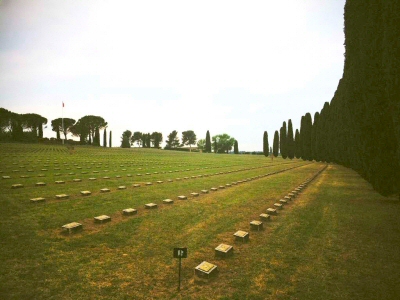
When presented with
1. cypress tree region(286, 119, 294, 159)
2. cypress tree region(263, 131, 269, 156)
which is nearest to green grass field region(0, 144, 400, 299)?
cypress tree region(286, 119, 294, 159)

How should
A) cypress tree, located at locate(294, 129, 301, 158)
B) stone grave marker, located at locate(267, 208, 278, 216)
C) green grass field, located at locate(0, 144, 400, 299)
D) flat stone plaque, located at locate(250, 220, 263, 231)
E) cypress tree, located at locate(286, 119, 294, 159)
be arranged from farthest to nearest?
1. cypress tree, located at locate(286, 119, 294, 159)
2. cypress tree, located at locate(294, 129, 301, 158)
3. stone grave marker, located at locate(267, 208, 278, 216)
4. flat stone plaque, located at locate(250, 220, 263, 231)
5. green grass field, located at locate(0, 144, 400, 299)

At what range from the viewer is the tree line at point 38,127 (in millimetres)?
52750

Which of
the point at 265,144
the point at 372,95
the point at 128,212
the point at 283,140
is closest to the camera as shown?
the point at 128,212

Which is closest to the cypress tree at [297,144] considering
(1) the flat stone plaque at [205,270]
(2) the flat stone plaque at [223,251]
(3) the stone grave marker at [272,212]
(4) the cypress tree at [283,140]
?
(4) the cypress tree at [283,140]

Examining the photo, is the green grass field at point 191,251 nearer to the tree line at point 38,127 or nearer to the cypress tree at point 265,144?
the tree line at point 38,127

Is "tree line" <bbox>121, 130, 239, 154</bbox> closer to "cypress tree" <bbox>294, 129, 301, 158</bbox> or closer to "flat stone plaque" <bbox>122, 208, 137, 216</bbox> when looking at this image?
"cypress tree" <bbox>294, 129, 301, 158</bbox>

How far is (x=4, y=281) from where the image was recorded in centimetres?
327

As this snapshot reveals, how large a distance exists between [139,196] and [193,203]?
2.58m

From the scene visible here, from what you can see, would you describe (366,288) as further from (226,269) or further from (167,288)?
(167,288)

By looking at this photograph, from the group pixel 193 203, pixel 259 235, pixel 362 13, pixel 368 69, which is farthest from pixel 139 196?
pixel 362 13

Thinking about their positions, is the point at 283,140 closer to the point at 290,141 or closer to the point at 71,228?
the point at 290,141

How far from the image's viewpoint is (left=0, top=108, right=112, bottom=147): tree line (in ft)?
173

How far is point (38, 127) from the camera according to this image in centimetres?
7050

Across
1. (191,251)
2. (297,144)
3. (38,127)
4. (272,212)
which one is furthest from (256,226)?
(38,127)
